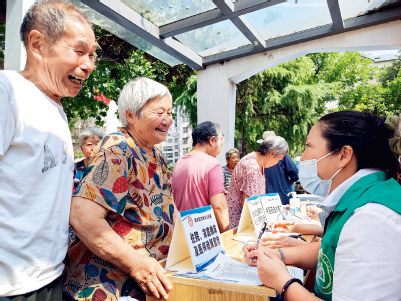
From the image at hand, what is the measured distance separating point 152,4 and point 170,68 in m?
3.93

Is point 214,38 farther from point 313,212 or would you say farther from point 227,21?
point 313,212

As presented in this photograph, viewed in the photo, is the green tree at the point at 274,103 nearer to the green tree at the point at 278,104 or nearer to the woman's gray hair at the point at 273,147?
the green tree at the point at 278,104

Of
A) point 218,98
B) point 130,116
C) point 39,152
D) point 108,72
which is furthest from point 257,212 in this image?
point 108,72

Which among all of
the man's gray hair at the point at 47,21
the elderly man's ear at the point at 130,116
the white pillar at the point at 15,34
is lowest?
the elderly man's ear at the point at 130,116

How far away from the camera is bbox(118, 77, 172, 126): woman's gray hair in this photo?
69.2 inches

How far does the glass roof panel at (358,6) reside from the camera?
4325 mm

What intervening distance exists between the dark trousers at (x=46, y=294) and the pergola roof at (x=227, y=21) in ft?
11.0

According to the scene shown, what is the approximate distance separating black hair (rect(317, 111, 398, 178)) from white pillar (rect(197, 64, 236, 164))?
175 inches

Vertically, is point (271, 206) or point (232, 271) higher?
point (271, 206)

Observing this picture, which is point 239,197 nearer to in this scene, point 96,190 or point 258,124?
point 96,190

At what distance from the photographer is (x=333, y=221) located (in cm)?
135

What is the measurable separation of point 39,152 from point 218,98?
5.01 m

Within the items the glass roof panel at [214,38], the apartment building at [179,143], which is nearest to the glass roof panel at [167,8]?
the glass roof panel at [214,38]

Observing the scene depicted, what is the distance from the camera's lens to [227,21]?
4.75 meters
